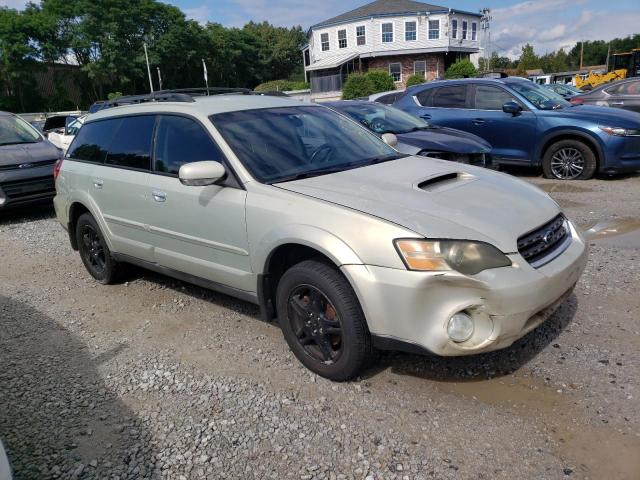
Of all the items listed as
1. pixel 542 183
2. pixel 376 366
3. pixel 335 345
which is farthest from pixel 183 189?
pixel 542 183

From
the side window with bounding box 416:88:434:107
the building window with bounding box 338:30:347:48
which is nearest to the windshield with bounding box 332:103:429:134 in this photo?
the side window with bounding box 416:88:434:107

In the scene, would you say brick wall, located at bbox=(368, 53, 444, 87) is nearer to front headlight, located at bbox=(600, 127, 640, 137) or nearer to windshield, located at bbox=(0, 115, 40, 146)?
front headlight, located at bbox=(600, 127, 640, 137)

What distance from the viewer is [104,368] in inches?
148

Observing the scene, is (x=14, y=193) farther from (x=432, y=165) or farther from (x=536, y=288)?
(x=536, y=288)

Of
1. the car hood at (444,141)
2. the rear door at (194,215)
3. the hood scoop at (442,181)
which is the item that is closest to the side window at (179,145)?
the rear door at (194,215)

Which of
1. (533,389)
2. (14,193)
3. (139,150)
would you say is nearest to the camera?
(533,389)

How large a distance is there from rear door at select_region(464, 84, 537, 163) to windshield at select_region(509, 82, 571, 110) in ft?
0.85

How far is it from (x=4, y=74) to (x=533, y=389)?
51.7m

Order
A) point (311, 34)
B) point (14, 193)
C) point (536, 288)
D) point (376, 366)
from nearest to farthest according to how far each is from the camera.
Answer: point (536, 288) < point (376, 366) < point (14, 193) < point (311, 34)

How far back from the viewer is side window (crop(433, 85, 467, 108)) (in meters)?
9.70

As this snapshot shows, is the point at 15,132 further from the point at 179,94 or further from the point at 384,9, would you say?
the point at 384,9

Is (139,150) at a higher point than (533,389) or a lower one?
higher

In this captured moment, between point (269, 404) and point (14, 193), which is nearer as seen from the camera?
point (269, 404)

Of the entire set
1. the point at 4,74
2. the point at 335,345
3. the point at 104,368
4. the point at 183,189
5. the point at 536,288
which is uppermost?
the point at 4,74
